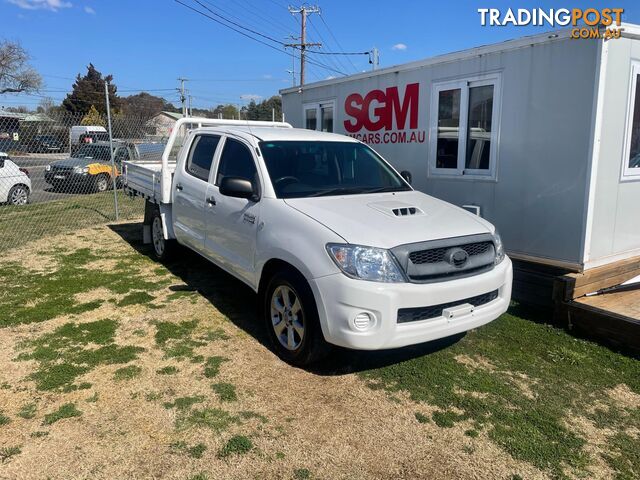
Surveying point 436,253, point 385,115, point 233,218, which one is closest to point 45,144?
point 385,115

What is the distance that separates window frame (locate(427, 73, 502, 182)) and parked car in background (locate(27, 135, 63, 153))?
11.0 metres

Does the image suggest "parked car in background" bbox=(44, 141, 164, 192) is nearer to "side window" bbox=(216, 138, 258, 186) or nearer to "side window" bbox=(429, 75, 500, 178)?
"side window" bbox=(429, 75, 500, 178)

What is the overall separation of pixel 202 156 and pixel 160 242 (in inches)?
76.8

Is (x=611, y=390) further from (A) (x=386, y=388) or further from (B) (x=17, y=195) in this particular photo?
(B) (x=17, y=195)

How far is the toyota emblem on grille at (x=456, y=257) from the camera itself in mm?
3805

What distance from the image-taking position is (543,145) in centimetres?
566

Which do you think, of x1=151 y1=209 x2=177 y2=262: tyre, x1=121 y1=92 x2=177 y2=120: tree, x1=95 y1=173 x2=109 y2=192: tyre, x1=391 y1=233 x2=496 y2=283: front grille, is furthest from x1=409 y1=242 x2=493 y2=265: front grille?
x1=121 y1=92 x2=177 y2=120: tree

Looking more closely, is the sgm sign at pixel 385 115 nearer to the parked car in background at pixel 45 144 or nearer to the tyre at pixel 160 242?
the tyre at pixel 160 242

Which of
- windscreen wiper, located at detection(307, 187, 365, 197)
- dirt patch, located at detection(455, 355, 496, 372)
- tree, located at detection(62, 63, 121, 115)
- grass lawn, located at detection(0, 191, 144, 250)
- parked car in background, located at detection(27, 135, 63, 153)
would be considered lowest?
dirt patch, located at detection(455, 355, 496, 372)

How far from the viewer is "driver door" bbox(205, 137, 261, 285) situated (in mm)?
4602

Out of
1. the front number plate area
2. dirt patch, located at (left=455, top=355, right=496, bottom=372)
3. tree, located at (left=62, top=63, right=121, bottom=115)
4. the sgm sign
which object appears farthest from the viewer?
tree, located at (left=62, top=63, right=121, bottom=115)

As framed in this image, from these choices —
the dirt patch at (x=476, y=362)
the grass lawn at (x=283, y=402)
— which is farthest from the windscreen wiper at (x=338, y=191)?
the dirt patch at (x=476, y=362)

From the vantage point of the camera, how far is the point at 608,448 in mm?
3205

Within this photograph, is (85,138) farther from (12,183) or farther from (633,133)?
(633,133)
